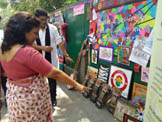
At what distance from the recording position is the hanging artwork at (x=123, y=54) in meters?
2.66

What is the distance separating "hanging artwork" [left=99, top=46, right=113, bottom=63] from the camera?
310 cm

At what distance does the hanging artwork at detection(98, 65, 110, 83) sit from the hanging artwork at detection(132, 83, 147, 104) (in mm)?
739

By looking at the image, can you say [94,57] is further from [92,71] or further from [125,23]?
[125,23]

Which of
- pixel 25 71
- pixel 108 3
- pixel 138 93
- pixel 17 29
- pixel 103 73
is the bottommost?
pixel 138 93

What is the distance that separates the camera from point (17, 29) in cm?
131

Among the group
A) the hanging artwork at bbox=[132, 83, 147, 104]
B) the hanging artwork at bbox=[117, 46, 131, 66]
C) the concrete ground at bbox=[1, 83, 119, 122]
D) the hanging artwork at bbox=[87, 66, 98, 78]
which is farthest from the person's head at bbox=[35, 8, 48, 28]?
the hanging artwork at bbox=[132, 83, 147, 104]

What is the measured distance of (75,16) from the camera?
4.45 meters

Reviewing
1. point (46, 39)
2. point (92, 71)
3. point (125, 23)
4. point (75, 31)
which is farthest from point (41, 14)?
point (75, 31)

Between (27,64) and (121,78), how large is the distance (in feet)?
6.67

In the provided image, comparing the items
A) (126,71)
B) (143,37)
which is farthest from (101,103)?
(143,37)

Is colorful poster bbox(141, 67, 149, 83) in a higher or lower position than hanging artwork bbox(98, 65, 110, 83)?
higher

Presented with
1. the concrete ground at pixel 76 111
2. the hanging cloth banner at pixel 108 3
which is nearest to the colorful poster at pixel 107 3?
the hanging cloth banner at pixel 108 3

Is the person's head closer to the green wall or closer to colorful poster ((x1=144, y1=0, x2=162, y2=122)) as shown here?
the green wall

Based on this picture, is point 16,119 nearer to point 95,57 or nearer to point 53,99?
point 53,99
